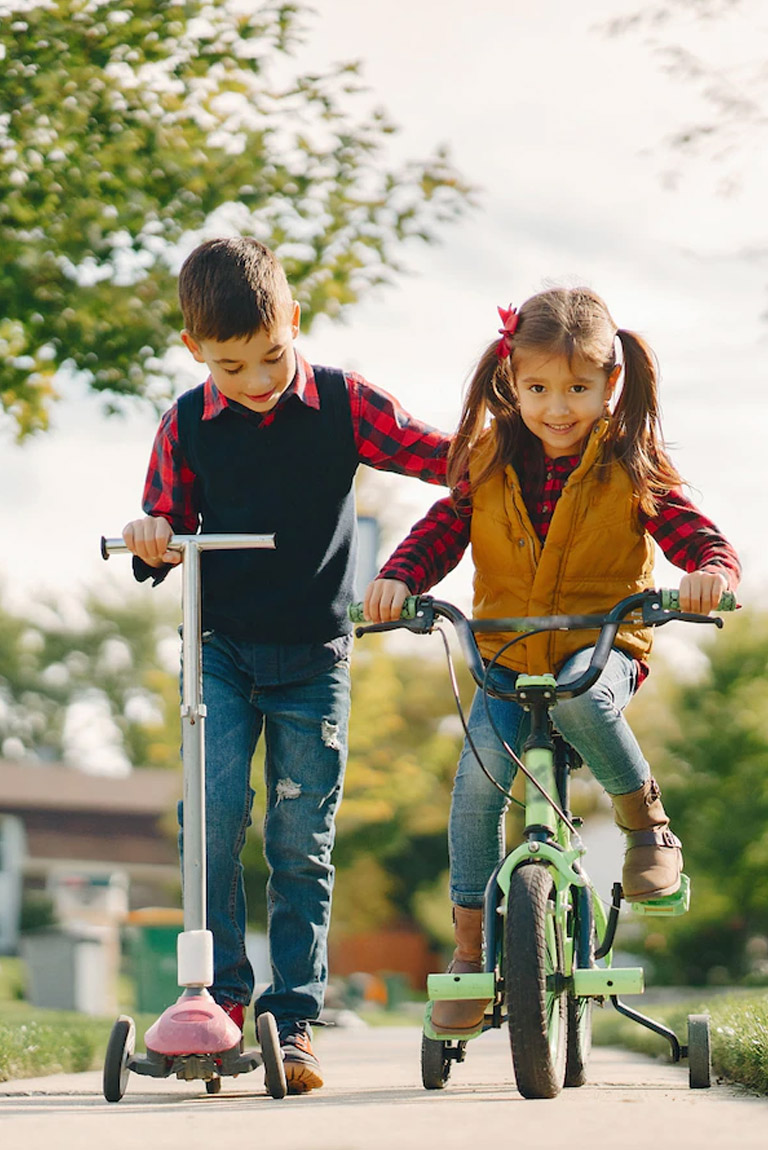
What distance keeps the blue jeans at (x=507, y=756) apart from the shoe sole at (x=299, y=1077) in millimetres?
563

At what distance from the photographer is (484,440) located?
13.7 ft

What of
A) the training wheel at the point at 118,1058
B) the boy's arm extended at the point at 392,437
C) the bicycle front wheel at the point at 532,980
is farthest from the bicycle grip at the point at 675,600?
the training wheel at the point at 118,1058

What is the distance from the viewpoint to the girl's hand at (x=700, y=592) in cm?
369

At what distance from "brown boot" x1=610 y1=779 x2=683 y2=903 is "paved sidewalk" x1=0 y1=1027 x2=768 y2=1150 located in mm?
475

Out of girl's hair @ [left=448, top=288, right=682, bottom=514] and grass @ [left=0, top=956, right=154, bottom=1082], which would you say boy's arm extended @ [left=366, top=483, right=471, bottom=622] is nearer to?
girl's hair @ [left=448, top=288, right=682, bottom=514]

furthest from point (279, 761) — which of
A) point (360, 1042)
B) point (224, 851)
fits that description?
point (360, 1042)

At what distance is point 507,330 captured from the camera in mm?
4113

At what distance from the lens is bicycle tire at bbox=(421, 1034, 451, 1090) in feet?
12.9

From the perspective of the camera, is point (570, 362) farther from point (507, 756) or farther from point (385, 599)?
point (507, 756)

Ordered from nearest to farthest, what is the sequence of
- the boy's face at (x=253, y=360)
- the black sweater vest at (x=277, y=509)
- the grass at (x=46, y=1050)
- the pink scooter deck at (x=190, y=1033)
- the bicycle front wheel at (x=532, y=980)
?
the bicycle front wheel at (x=532, y=980) → the pink scooter deck at (x=190, y=1033) → the boy's face at (x=253, y=360) → the black sweater vest at (x=277, y=509) → the grass at (x=46, y=1050)

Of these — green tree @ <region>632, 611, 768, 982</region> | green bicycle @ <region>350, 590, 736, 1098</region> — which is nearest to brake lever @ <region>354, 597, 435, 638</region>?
green bicycle @ <region>350, 590, 736, 1098</region>

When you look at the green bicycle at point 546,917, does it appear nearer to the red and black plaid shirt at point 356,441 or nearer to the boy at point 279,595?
the boy at point 279,595

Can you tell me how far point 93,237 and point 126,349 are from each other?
720mm

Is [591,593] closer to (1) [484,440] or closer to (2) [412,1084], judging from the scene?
(1) [484,440]
